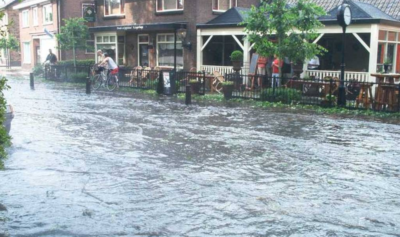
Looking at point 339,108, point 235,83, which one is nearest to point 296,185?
point 339,108

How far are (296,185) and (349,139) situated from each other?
4163 mm

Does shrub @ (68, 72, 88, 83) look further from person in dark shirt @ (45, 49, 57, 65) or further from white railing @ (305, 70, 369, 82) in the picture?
white railing @ (305, 70, 369, 82)

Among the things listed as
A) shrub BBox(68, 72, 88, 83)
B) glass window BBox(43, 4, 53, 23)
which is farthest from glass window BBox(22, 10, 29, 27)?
shrub BBox(68, 72, 88, 83)

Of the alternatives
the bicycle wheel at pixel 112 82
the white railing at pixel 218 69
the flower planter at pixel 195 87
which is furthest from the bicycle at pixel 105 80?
the flower planter at pixel 195 87

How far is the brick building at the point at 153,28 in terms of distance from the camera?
25250 mm

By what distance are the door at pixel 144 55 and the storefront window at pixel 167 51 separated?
3.96 ft

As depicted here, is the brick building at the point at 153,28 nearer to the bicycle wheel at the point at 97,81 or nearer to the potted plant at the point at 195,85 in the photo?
the potted plant at the point at 195,85

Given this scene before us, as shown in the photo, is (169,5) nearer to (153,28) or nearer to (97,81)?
(153,28)

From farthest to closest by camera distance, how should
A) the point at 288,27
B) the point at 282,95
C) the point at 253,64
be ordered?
1. the point at 253,64
2. the point at 288,27
3. the point at 282,95

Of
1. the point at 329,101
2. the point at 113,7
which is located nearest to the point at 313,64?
the point at 329,101

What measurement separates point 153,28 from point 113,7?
20.3ft

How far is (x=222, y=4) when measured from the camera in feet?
86.8

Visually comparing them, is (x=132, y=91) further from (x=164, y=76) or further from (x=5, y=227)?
(x=5, y=227)

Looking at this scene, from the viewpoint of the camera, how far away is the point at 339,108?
50.5 feet
